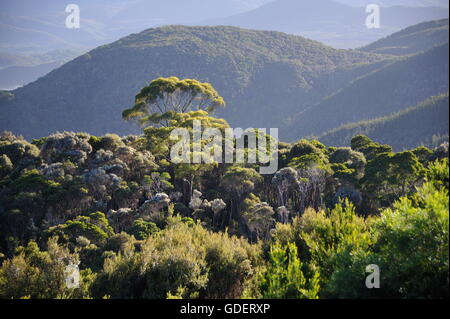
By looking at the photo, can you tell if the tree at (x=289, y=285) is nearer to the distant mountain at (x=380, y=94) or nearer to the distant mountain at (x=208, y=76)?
the distant mountain at (x=380, y=94)

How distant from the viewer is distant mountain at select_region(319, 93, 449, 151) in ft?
378

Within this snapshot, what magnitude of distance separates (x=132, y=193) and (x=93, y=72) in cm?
17718

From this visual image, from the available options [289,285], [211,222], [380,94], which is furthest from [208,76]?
[289,285]

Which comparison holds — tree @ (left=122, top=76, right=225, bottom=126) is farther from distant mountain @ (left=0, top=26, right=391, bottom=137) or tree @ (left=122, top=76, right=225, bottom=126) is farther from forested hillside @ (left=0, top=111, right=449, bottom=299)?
distant mountain @ (left=0, top=26, right=391, bottom=137)

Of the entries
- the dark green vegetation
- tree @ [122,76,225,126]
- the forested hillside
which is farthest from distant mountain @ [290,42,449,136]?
the forested hillside

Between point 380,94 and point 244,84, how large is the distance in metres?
63.7

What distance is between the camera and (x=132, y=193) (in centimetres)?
1812

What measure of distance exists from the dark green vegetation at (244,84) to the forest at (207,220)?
13322cm

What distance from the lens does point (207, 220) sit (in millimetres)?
17219

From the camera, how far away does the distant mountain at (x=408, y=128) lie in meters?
115

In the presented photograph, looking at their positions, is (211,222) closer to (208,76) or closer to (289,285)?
(289,285)

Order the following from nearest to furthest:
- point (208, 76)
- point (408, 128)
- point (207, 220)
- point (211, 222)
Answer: point (207, 220)
point (211, 222)
point (408, 128)
point (208, 76)

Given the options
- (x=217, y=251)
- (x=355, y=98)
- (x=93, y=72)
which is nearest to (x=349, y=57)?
(x=355, y=98)
